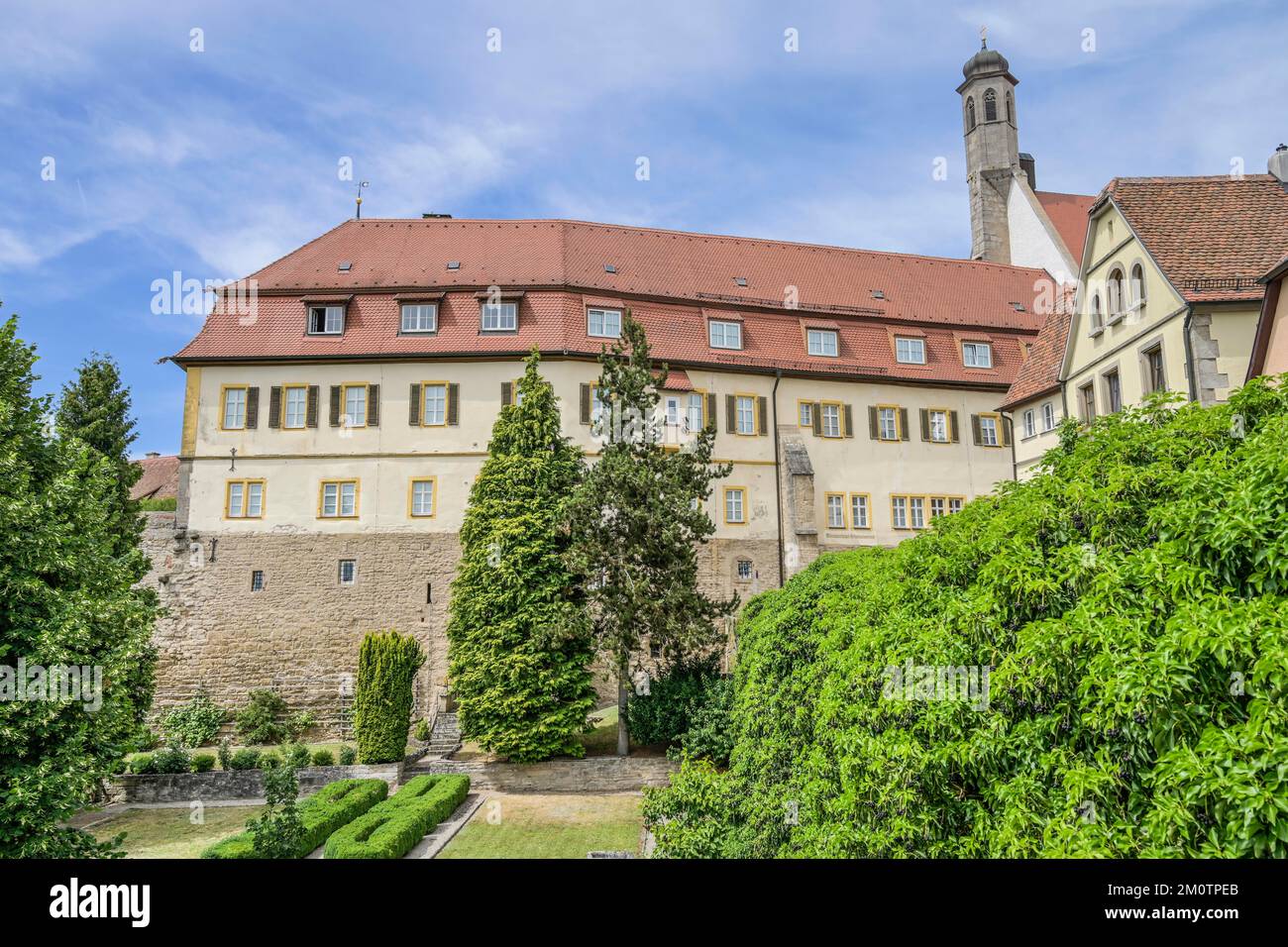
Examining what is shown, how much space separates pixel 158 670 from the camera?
30828 millimetres

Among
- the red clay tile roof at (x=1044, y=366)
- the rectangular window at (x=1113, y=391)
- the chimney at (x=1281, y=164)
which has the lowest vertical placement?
the rectangular window at (x=1113, y=391)

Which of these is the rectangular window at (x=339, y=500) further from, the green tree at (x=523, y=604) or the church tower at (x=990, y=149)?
the church tower at (x=990, y=149)

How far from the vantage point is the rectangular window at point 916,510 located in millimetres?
35219

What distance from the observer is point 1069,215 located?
43.8 metres

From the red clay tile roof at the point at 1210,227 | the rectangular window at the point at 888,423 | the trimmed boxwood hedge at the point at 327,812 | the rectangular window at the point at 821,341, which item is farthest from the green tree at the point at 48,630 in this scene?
the rectangular window at the point at 888,423

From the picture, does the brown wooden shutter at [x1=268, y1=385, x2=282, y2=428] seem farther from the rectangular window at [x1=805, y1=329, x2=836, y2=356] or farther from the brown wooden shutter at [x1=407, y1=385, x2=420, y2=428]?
the rectangular window at [x1=805, y1=329, x2=836, y2=356]

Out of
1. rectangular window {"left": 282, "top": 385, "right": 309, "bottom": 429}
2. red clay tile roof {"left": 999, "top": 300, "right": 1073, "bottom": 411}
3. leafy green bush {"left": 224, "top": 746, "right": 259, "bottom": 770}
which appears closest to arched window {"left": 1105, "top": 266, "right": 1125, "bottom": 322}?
red clay tile roof {"left": 999, "top": 300, "right": 1073, "bottom": 411}

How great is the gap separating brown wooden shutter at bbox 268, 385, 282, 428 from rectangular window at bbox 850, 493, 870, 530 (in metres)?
21.7

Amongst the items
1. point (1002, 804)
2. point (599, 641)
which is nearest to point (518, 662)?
point (599, 641)

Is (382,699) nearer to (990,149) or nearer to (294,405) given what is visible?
(294,405)

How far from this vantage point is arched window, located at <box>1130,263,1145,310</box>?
19.3 m

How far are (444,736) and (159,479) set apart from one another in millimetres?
35223

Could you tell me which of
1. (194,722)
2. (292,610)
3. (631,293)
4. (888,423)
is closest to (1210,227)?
(888,423)

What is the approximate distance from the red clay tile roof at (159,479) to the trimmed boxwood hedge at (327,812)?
113 feet
